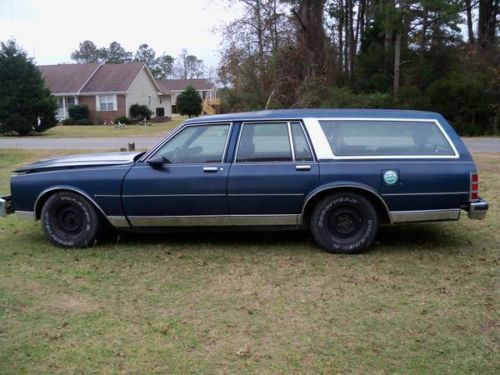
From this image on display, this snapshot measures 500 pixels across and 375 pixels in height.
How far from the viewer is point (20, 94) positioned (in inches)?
1278

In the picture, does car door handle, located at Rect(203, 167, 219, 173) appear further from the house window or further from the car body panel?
the house window

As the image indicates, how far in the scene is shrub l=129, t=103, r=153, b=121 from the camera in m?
47.7

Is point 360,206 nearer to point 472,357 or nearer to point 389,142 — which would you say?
point 389,142

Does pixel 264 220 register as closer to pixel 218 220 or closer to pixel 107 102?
pixel 218 220

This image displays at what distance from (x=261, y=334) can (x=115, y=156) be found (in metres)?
3.55

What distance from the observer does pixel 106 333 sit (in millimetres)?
4109

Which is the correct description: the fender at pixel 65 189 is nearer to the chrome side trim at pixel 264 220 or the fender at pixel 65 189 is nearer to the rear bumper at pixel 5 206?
the rear bumper at pixel 5 206

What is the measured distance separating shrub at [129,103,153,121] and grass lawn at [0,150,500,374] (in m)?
42.1

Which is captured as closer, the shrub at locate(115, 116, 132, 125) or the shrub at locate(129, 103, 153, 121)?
the shrub at locate(115, 116, 132, 125)

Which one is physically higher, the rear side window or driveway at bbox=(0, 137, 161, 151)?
the rear side window

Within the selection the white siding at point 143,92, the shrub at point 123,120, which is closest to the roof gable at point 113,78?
the white siding at point 143,92

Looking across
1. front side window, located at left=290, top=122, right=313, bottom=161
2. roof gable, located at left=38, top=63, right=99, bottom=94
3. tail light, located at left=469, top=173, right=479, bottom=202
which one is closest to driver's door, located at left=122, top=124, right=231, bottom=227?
front side window, located at left=290, top=122, right=313, bottom=161

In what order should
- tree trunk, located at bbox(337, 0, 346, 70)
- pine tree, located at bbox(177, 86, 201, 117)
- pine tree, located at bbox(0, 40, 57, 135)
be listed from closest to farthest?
1. pine tree, located at bbox(0, 40, 57, 135)
2. tree trunk, located at bbox(337, 0, 346, 70)
3. pine tree, located at bbox(177, 86, 201, 117)

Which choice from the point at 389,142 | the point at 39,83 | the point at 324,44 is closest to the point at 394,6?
the point at 324,44
